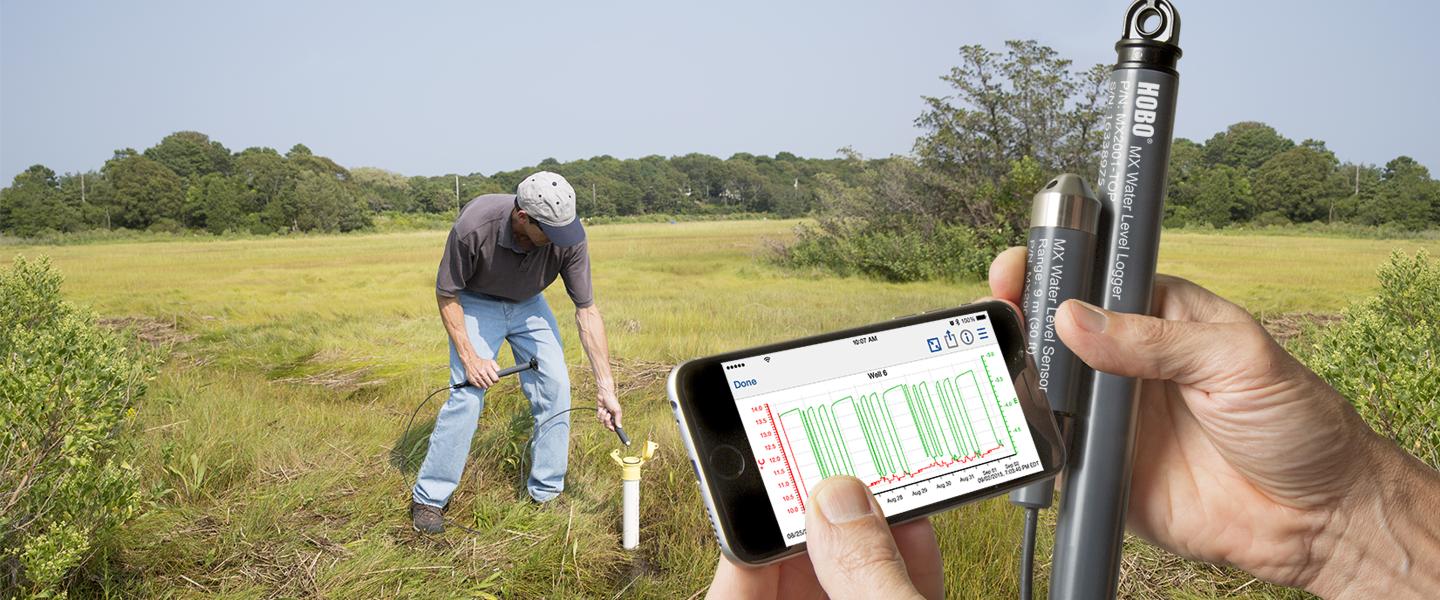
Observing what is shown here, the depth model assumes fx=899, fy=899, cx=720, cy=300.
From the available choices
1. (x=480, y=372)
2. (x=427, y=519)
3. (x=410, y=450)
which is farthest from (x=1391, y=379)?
(x=410, y=450)

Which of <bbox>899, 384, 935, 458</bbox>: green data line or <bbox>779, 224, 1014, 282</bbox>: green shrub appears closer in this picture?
<bbox>899, 384, 935, 458</bbox>: green data line

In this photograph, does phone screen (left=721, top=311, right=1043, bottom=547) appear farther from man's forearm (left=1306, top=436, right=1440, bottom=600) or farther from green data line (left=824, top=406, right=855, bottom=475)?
man's forearm (left=1306, top=436, right=1440, bottom=600)

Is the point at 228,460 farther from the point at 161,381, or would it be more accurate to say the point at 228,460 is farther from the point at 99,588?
the point at 161,381

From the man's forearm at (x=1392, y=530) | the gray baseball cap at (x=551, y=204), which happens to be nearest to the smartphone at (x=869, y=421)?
the man's forearm at (x=1392, y=530)

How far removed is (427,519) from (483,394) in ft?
1.33

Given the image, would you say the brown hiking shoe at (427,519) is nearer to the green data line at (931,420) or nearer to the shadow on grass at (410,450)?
the shadow on grass at (410,450)

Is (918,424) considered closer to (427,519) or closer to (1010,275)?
(1010,275)

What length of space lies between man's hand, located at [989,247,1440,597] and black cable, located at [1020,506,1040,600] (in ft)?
0.45

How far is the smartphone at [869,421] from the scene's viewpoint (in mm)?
633

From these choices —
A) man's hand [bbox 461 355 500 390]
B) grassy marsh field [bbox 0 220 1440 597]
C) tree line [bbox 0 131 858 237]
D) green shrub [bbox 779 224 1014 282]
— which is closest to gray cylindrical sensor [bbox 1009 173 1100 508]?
grassy marsh field [bbox 0 220 1440 597]

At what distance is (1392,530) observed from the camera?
2.97ft

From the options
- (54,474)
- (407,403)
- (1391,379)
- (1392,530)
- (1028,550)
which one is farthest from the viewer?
(407,403)

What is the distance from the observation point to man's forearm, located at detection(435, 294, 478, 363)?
2168 millimetres

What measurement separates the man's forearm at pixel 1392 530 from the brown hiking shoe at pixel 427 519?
1999mm
